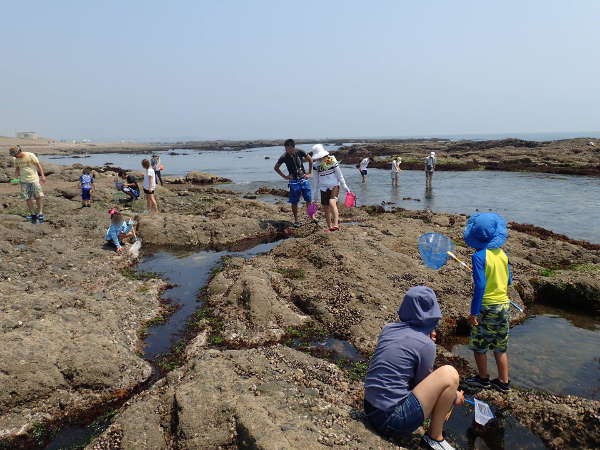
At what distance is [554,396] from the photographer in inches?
201

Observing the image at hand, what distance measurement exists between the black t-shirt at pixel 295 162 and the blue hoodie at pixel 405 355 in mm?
8819

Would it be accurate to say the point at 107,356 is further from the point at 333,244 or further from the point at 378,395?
the point at 333,244

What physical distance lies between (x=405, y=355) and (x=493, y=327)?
7.19ft

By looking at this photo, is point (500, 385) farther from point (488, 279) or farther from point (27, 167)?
point (27, 167)

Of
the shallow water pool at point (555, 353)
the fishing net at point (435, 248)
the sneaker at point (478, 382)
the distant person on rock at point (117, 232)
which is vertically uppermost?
the fishing net at point (435, 248)

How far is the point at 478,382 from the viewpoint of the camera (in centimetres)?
538

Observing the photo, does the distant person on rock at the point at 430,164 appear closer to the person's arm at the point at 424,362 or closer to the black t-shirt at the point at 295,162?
the black t-shirt at the point at 295,162

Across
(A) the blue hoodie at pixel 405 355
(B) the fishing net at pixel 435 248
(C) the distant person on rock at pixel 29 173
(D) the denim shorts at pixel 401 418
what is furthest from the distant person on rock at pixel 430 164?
(D) the denim shorts at pixel 401 418

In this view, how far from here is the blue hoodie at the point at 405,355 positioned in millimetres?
3691

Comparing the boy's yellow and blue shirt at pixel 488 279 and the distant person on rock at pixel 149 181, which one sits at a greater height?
the distant person on rock at pixel 149 181

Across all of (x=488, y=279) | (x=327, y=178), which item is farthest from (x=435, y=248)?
(x=327, y=178)

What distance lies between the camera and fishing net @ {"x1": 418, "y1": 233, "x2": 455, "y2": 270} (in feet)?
22.4

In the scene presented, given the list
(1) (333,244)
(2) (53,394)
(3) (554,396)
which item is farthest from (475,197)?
(2) (53,394)

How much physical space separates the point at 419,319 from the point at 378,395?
84 cm
